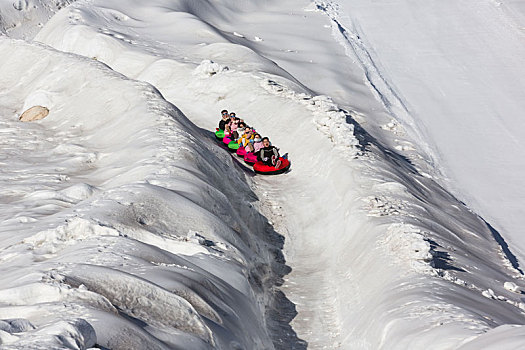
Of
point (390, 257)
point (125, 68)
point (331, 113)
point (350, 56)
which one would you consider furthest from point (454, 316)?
point (350, 56)

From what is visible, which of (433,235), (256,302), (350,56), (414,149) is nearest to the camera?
(256,302)

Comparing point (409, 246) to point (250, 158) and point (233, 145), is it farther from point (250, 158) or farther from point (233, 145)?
point (233, 145)

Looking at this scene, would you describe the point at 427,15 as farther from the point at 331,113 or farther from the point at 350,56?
the point at 331,113

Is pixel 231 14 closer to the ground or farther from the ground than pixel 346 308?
closer to the ground

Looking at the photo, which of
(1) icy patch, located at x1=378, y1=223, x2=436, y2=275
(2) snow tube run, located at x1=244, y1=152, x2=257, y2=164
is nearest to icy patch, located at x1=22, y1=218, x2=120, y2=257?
(1) icy patch, located at x1=378, y1=223, x2=436, y2=275

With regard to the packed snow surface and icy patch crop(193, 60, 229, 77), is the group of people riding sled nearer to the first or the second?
the packed snow surface

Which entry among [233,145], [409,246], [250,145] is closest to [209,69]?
[233,145]

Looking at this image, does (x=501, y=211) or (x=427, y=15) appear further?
(x=427, y=15)
